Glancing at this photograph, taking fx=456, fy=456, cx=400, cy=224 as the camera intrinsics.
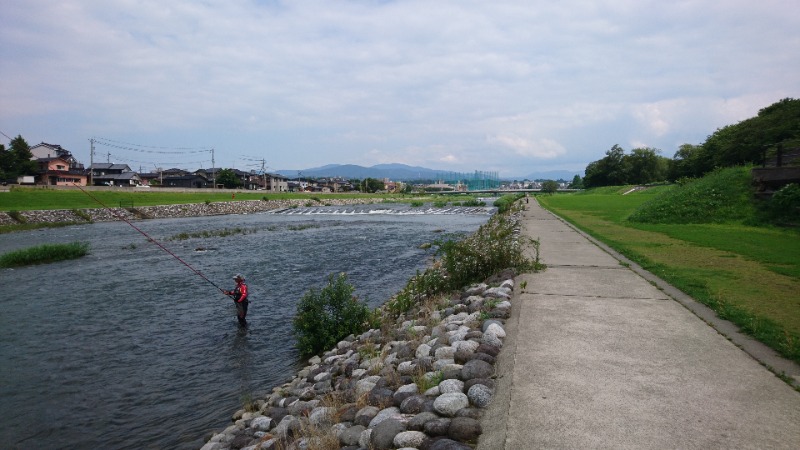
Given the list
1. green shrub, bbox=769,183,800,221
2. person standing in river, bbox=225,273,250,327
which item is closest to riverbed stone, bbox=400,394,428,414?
person standing in river, bbox=225,273,250,327

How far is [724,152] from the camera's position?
47.0 m

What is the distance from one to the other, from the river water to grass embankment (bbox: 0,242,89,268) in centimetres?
84

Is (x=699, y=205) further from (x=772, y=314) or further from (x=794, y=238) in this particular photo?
(x=772, y=314)

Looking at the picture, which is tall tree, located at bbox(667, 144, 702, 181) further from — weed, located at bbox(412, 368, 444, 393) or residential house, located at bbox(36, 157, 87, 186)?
residential house, located at bbox(36, 157, 87, 186)

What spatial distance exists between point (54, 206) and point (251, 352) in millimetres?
44470

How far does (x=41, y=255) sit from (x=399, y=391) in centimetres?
2257

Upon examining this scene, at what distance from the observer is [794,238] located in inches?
543

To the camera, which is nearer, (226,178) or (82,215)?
(82,215)

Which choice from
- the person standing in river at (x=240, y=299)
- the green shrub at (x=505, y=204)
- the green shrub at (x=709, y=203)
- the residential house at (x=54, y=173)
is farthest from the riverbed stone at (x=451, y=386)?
the residential house at (x=54, y=173)

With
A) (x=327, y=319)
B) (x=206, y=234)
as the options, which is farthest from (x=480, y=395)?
(x=206, y=234)

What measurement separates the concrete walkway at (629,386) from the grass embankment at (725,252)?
0.75 meters

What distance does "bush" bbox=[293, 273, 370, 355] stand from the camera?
31.2ft

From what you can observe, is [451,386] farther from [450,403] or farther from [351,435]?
[351,435]

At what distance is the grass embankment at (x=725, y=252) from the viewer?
642 centimetres
